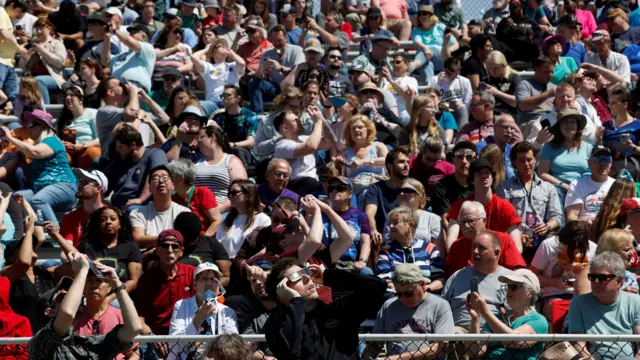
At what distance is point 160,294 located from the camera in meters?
9.08

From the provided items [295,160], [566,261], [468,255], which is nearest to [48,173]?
[295,160]

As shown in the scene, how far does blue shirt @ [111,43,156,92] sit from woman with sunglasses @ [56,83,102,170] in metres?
0.99

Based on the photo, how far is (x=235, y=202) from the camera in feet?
33.5

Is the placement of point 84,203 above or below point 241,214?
below

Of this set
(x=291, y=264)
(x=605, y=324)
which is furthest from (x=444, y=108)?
(x=291, y=264)

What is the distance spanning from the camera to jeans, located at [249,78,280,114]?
13648 mm

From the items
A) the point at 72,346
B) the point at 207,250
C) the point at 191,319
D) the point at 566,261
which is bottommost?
the point at 207,250

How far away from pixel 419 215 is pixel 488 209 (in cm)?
54

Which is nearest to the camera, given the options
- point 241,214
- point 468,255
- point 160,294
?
point 160,294

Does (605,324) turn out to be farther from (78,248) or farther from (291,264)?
(78,248)

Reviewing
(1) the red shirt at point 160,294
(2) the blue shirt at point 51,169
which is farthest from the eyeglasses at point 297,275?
(2) the blue shirt at point 51,169

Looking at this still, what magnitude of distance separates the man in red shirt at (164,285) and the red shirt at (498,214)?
2233mm

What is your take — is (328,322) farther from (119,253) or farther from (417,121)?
(417,121)

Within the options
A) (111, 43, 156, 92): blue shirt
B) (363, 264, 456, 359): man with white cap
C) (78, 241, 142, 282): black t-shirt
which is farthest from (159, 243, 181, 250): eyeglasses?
(111, 43, 156, 92): blue shirt
